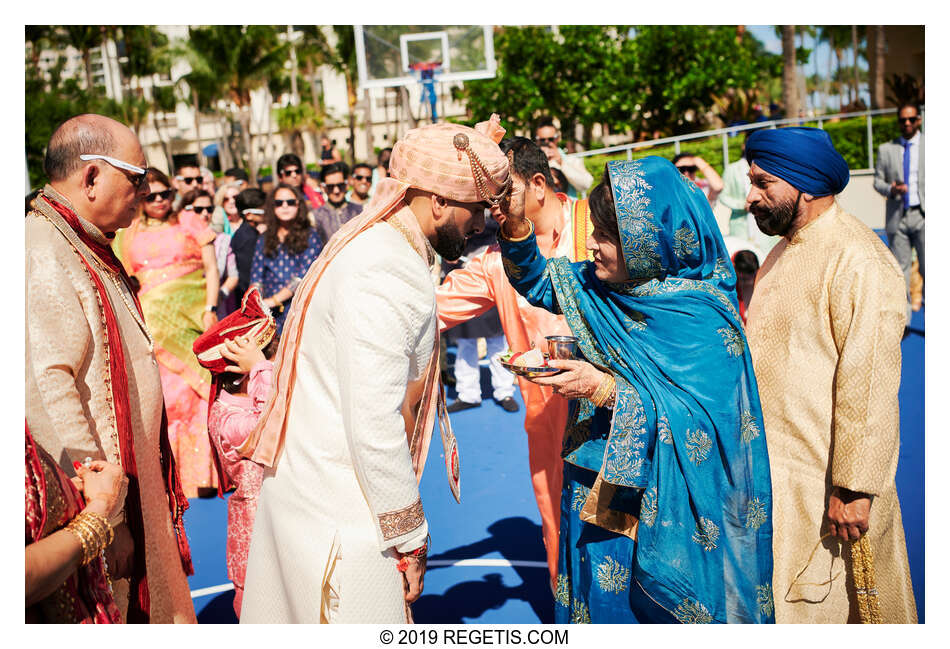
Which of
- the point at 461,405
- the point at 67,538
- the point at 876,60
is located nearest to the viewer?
the point at 67,538

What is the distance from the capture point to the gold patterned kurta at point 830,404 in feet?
8.79

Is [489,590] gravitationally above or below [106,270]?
below

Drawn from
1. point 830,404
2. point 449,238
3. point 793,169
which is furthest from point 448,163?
point 830,404

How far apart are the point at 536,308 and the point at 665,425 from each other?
1158mm

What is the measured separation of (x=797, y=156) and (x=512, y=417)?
477 centimetres

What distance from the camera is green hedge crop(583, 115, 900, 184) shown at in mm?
15359

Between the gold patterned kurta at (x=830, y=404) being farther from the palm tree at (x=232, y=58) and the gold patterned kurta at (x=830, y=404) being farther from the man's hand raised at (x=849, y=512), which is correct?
the palm tree at (x=232, y=58)

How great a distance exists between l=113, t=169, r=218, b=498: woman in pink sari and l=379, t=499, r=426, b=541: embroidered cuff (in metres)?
4.00

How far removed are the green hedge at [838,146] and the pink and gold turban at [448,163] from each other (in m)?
13.2

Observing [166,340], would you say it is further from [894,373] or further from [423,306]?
[894,373]

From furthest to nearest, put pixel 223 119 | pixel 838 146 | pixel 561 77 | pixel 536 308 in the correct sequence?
pixel 223 119
pixel 561 77
pixel 838 146
pixel 536 308

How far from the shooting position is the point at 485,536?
468cm

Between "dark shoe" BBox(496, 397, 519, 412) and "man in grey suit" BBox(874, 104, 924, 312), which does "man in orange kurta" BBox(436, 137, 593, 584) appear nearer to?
"dark shoe" BBox(496, 397, 519, 412)

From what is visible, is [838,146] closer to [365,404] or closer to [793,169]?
[793,169]
